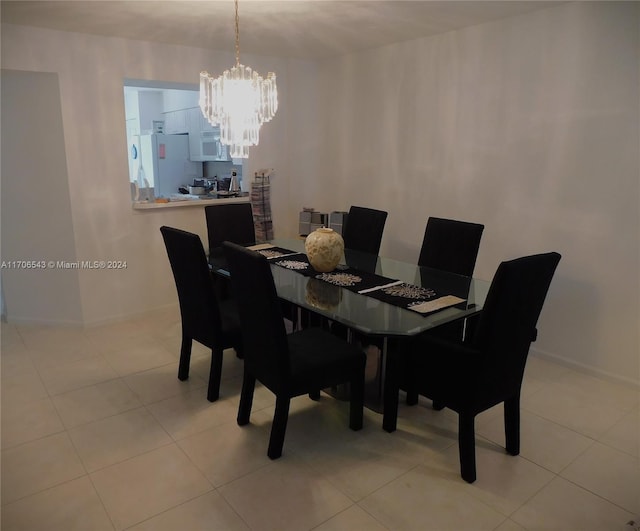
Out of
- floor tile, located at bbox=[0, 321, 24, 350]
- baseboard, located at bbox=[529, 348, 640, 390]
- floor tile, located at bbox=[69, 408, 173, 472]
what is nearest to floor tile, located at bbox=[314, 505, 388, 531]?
floor tile, located at bbox=[69, 408, 173, 472]

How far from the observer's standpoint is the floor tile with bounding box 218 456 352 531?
73.4 inches

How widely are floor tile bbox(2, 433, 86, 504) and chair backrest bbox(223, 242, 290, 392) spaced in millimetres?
927

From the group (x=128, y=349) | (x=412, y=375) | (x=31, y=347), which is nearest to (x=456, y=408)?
(x=412, y=375)

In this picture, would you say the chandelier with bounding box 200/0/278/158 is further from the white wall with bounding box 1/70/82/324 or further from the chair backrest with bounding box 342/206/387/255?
the white wall with bounding box 1/70/82/324

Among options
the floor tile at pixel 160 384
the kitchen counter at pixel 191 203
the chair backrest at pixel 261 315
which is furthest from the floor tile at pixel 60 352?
the chair backrest at pixel 261 315

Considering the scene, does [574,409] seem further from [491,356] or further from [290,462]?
[290,462]

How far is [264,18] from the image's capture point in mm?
3135

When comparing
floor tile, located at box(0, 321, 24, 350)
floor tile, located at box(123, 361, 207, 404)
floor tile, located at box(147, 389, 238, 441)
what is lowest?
floor tile, located at box(147, 389, 238, 441)

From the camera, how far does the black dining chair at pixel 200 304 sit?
2.54 m

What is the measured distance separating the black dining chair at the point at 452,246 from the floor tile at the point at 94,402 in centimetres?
163

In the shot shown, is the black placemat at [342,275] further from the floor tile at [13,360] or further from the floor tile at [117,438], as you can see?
the floor tile at [13,360]

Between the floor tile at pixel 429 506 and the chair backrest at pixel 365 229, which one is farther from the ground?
the chair backrest at pixel 365 229

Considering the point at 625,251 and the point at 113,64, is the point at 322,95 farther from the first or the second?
the point at 625,251

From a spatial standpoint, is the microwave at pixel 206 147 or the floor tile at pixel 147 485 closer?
the floor tile at pixel 147 485
